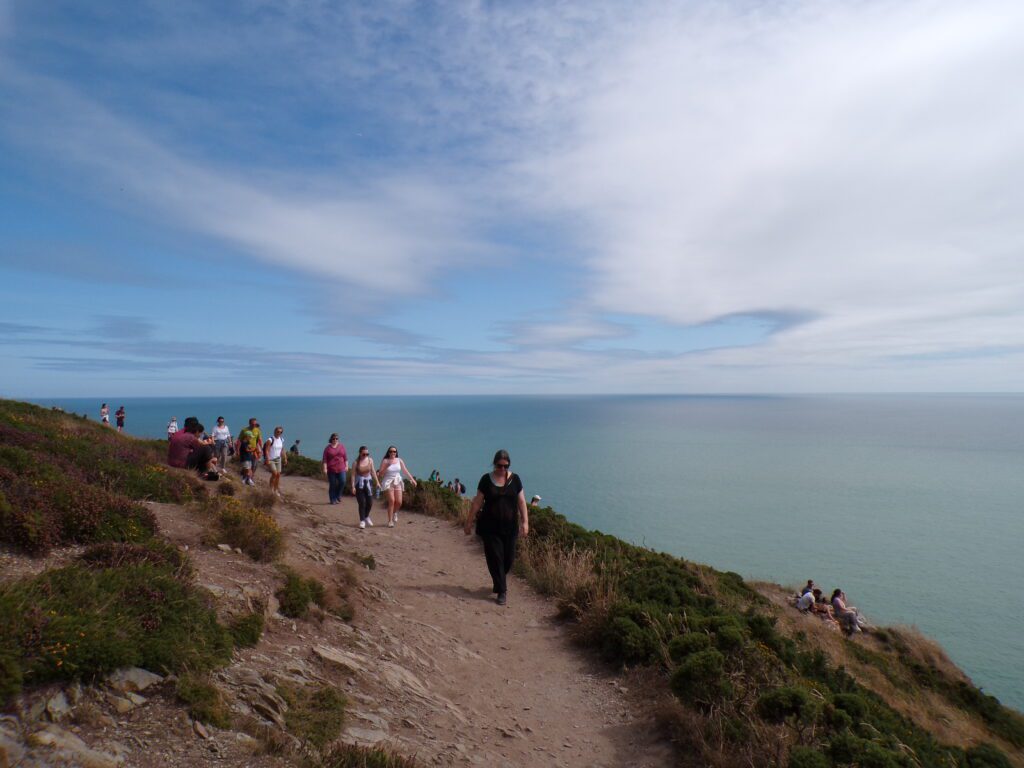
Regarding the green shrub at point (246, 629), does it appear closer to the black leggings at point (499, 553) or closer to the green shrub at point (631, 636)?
the black leggings at point (499, 553)

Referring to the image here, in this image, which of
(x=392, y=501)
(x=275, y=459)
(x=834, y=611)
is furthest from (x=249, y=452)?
(x=834, y=611)

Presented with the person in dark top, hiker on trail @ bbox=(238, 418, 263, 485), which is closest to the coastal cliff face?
the person in dark top

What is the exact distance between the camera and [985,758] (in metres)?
7.60

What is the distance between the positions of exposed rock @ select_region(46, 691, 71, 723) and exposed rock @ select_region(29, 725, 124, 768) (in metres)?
0.11

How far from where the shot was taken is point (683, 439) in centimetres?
15275

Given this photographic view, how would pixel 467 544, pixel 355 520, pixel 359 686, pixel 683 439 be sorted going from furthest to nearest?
pixel 683 439, pixel 355 520, pixel 467 544, pixel 359 686

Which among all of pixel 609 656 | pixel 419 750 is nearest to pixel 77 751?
pixel 419 750

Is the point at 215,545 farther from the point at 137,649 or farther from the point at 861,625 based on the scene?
the point at 861,625

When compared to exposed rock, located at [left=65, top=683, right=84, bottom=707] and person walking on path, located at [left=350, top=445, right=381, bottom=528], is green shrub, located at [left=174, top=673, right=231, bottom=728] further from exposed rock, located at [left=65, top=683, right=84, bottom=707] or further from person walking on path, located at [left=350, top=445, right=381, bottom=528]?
person walking on path, located at [left=350, top=445, right=381, bottom=528]

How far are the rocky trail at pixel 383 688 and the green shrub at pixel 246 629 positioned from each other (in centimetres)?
13

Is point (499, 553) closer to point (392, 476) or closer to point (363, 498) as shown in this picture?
point (392, 476)

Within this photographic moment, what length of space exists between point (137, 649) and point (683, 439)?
159 m

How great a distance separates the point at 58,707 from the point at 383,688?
9.74 feet

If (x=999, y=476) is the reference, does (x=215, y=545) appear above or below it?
above
